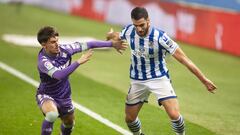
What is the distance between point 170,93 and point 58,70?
2019mm

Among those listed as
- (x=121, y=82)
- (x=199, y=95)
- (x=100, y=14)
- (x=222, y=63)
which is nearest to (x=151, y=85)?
(x=199, y=95)

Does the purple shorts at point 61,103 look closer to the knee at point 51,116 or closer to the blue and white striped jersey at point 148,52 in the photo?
the knee at point 51,116

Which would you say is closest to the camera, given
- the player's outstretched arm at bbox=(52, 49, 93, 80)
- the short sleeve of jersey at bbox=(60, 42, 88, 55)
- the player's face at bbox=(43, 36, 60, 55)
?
the player's outstretched arm at bbox=(52, 49, 93, 80)

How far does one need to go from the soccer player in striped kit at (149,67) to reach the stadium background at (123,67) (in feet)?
5.27

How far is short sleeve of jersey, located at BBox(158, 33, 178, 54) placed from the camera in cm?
1070

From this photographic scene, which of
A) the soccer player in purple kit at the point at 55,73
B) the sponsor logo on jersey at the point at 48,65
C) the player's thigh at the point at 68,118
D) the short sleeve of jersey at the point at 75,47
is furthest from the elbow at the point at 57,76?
the player's thigh at the point at 68,118

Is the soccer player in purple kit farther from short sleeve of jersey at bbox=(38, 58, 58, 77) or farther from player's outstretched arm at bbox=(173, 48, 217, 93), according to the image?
player's outstretched arm at bbox=(173, 48, 217, 93)

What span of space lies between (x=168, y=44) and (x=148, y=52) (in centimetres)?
41

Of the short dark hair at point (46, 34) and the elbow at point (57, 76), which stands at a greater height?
the short dark hair at point (46, 34)

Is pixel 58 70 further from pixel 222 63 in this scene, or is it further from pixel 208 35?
pixel 208 35

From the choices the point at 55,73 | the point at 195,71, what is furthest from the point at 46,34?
the point at 195,71

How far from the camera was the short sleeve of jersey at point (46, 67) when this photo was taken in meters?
10.4

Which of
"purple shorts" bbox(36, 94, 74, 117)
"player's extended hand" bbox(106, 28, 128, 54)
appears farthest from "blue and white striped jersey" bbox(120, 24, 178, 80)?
"purple shorts" bbox(36, 94, 74, 117)

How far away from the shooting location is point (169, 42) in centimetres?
1074
